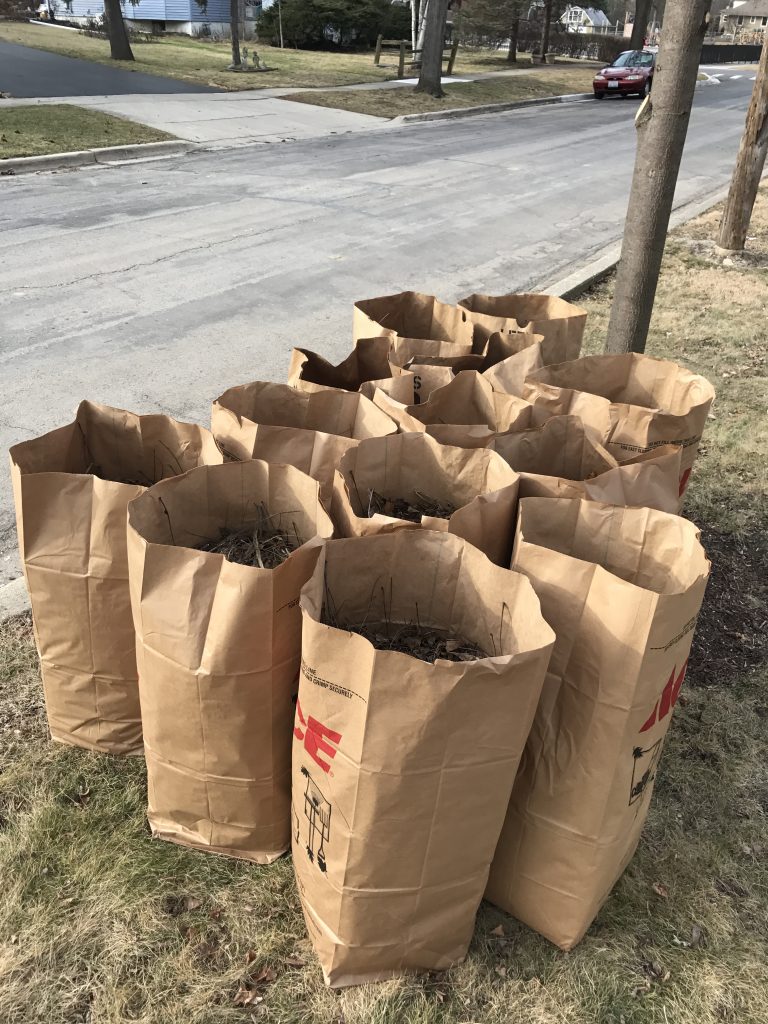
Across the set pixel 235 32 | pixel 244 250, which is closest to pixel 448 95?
pixel 235 32

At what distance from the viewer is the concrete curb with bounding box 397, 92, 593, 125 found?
58.0 ft

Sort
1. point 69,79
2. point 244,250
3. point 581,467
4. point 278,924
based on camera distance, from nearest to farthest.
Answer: point 278,924 < point 581,467 < point 244,250 < point 69,79

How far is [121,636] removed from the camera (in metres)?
2.12

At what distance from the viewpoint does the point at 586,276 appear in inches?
276

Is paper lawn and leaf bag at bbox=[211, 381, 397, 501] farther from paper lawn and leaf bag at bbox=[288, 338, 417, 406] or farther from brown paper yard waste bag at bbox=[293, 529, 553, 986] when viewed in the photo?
brown paper yard waste bag at bbox=[293, 529, 553, 986]

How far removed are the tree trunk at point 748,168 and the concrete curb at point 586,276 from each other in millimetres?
1148

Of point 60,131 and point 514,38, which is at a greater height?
point 514,38

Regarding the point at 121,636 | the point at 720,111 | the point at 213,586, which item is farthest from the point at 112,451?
the point at 720,111

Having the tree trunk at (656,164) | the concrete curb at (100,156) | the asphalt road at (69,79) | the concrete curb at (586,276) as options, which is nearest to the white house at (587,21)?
the asphalt road at (69,79)

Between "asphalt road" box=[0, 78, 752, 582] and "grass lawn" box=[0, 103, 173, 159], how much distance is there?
3.71 feet

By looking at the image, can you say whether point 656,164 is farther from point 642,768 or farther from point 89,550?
point 89,550

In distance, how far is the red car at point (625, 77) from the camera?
2403 cm

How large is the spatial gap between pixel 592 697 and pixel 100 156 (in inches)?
475

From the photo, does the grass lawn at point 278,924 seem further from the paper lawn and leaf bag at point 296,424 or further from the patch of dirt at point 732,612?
the paper lawn and leaf bag at point 296,424
